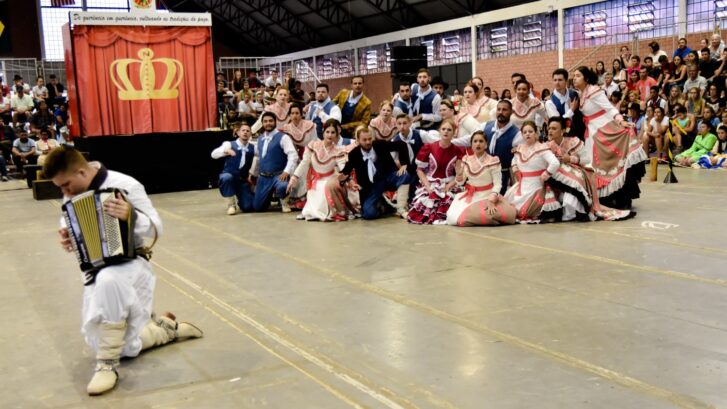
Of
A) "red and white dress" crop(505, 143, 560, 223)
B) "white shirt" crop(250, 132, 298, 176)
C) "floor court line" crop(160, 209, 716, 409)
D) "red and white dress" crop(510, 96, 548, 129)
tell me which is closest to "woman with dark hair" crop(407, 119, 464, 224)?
"red and white dress" crop(505, 143, 560, 223)

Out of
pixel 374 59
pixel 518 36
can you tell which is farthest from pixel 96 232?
pixel 374 59

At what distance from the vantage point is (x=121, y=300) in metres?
3.81

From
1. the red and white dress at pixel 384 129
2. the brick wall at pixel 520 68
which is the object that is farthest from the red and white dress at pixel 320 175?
the brick wall at pixel 520 68

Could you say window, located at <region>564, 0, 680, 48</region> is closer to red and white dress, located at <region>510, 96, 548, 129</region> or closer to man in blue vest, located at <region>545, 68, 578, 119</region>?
red and white dress, located at <region>510, 96, 548, 129</region>

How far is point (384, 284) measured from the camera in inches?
217

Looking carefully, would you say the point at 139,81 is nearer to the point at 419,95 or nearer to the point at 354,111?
the point at 354,111

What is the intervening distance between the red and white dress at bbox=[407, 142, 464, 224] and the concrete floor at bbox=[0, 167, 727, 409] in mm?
560

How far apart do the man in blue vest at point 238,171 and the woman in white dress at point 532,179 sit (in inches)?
140

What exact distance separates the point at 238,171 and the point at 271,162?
1.53 feet

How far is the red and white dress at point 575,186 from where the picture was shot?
7957mm

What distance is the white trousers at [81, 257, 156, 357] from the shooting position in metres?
3.76

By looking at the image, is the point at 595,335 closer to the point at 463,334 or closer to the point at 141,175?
the point at 463,334

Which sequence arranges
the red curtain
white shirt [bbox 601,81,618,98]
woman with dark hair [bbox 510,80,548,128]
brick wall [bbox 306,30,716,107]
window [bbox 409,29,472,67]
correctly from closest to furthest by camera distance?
woman with dark hair [bbox 510,80,548,128]
the red curtain
white shirt [bbox 601,81,618,98]
brick wall [bbox 306,30,716,107]
window [bbox 409,29,472,67]

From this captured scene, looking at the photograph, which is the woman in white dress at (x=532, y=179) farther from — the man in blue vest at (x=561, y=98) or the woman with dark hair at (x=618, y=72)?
the woman with dark hair at (x=618, y=72)
